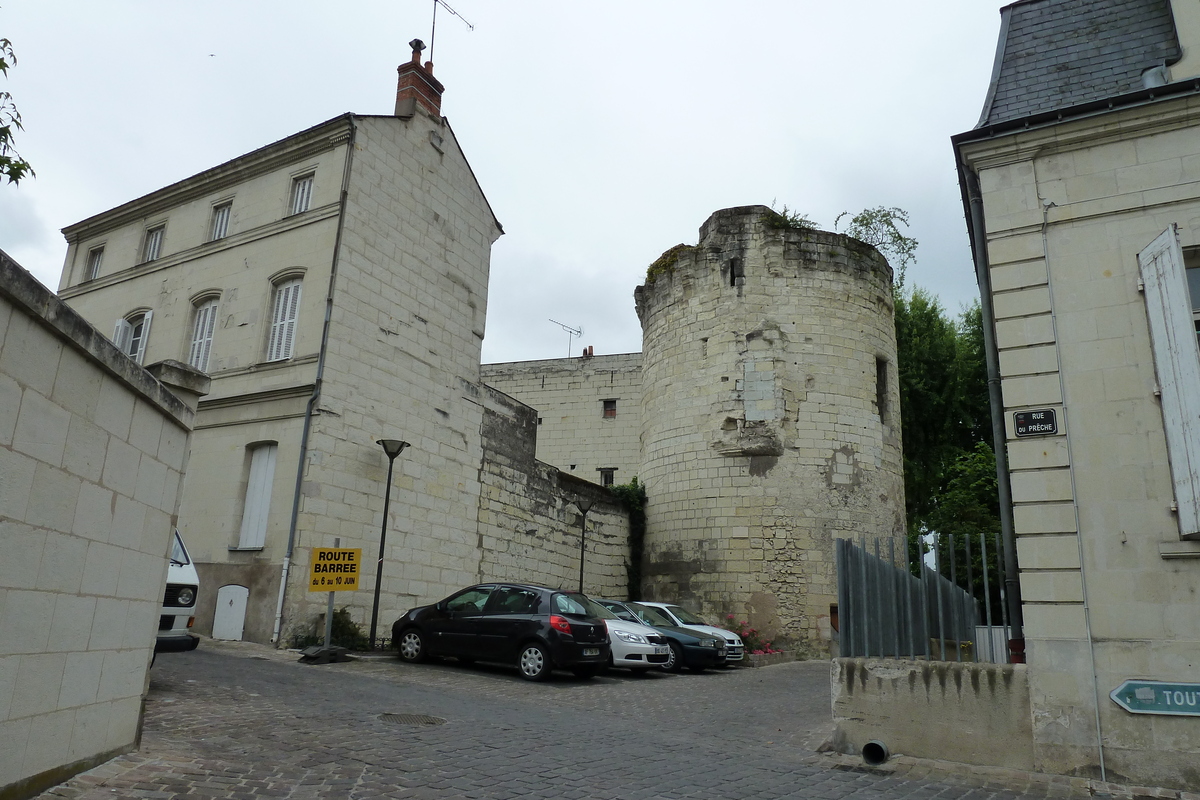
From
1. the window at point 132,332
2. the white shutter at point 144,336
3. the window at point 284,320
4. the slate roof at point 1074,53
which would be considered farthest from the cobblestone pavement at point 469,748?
the window at point 132,332

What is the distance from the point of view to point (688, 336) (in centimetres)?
1988

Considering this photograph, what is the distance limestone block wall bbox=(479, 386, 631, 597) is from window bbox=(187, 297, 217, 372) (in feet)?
17.7

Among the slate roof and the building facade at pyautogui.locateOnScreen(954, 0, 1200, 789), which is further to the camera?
the slate roof

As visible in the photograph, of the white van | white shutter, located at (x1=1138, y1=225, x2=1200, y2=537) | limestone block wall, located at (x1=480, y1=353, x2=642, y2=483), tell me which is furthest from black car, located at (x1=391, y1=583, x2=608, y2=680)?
limestone block wall, located at (x1=480, y1=353, x2=642, y2=483)

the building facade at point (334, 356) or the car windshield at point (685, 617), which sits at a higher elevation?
the building facade at point (334, 356)

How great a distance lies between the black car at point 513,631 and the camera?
35.6 ft

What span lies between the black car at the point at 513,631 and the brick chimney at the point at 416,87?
10.1m

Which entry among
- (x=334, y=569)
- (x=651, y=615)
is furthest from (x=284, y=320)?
(x=651, y=615)

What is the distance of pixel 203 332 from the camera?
16.1m

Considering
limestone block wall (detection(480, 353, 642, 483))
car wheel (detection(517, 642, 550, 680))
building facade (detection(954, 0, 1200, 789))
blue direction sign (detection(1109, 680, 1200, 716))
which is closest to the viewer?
blue direction sign (detection(1109, 680, 1200, 716))

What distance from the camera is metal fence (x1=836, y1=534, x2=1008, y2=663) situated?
6844 mm

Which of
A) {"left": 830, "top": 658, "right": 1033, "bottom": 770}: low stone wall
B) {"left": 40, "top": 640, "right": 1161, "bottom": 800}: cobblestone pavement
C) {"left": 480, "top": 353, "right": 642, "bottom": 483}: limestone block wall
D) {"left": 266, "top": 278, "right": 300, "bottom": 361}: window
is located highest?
{"left": 480, "top": 353, "right": 642, "bottom": 483}: limestone block wall

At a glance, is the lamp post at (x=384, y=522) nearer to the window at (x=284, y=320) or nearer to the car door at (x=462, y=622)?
the car door at (x=462, y=622)

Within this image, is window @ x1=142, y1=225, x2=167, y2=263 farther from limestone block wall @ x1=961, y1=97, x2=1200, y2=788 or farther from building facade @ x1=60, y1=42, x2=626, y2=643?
limestone block wall @ x1=961, y1=97, x2=1200, y2=788
